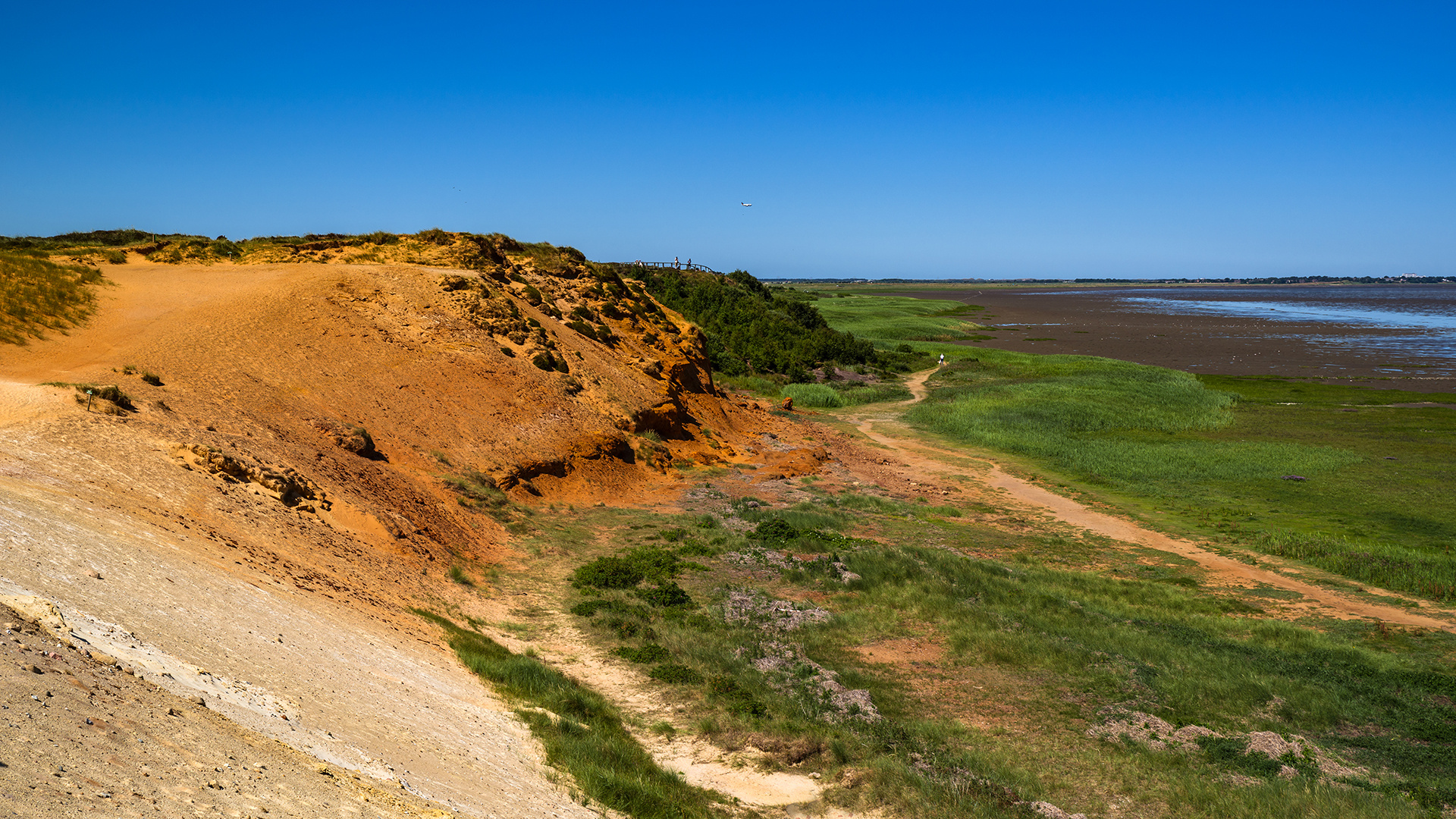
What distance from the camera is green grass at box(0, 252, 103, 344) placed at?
19.3 meters

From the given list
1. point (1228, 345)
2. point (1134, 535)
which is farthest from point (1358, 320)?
→ point (1134, 535)

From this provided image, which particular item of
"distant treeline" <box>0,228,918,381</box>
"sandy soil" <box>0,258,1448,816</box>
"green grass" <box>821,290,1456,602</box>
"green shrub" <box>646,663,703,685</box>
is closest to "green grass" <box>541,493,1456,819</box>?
"green shrub" <box>646,663,703,685</box>

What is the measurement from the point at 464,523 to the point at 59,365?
942 cm

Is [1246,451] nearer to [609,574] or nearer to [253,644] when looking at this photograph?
[609,574]

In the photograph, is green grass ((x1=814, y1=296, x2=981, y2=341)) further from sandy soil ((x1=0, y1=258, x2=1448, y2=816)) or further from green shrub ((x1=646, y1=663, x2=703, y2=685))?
green shrub ((x1=646, y1=663, x2=703, y2=685))

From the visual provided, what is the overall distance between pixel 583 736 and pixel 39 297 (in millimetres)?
20192

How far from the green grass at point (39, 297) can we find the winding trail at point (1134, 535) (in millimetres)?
28246

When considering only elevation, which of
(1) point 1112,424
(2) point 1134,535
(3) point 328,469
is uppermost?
(3) point 328,469

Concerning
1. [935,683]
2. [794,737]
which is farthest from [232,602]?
[935,683]

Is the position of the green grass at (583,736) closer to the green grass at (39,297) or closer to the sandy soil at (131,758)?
the sandy soil at (131,758)

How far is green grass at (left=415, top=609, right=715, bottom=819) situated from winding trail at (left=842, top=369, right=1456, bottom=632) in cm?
1669

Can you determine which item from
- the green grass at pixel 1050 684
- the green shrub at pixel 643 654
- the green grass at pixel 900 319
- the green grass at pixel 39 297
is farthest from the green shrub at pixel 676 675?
the green grass at pixel 900 319

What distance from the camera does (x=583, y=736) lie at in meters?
10.4

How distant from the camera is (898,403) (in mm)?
51219
